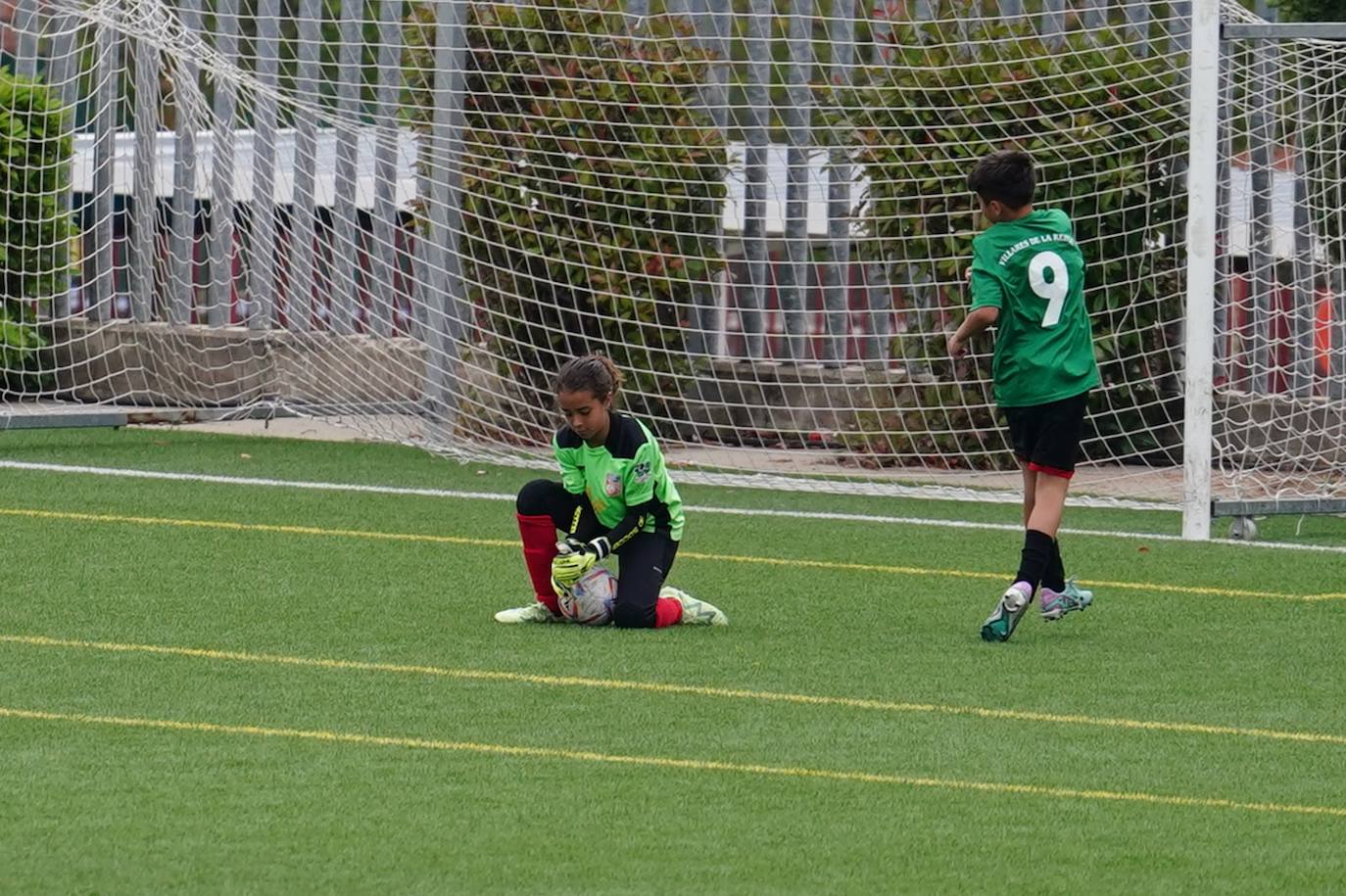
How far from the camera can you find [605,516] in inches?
301

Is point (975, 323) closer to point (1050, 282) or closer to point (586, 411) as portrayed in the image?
point (1050, 282)

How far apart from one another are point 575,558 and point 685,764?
1991mm

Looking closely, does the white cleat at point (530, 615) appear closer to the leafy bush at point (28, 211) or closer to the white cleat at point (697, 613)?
the white cleat at point (697, 613)

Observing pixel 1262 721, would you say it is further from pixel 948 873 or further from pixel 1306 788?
pixel 948 873

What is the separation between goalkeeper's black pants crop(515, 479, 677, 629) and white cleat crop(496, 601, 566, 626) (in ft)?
0.74

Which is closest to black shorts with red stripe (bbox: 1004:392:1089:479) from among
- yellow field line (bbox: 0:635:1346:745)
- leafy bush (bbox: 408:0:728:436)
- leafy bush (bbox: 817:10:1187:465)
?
yellow field line (bbox: 0:635:1346:745)

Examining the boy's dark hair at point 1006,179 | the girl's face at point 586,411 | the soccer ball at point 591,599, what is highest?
the boy's dark hair at point 1006,179

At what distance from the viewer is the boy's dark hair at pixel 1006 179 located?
748 cm

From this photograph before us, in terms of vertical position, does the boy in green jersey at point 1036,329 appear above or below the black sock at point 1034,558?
above

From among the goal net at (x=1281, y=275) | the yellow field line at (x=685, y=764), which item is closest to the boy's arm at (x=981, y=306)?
the yellow field line at (x=685, y=764)

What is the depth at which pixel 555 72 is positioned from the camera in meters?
13.3

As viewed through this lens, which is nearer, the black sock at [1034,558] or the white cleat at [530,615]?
the black sock at [1034,558]

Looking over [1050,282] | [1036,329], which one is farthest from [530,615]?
[1050,282]

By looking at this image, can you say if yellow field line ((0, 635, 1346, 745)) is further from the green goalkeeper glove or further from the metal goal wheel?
the metal goal wheel
